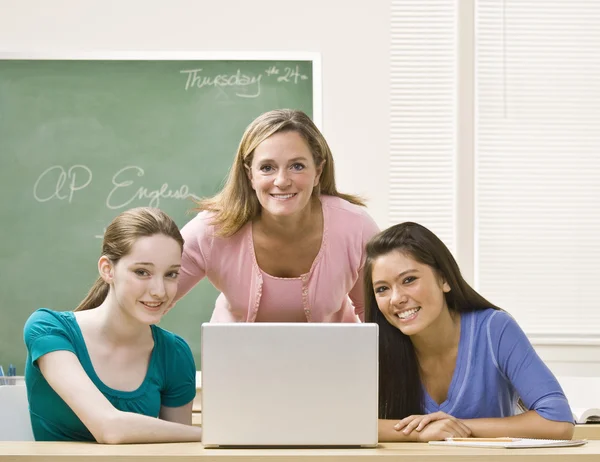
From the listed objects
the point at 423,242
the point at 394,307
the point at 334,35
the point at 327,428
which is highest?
the point at 334,35

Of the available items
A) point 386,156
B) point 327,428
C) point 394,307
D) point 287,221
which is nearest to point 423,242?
point 394,307

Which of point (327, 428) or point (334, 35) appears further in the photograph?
point (334, 35)

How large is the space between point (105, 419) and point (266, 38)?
6.07ft

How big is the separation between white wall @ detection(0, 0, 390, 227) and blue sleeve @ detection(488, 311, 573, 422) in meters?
1.20

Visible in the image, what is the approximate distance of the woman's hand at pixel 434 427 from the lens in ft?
5.15

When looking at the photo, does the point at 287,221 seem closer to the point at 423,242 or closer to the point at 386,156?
the point at 423,242

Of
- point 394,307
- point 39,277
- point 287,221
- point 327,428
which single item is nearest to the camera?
point 327,428

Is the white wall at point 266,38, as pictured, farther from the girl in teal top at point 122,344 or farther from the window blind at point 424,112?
the girl in teal top at point 122,344

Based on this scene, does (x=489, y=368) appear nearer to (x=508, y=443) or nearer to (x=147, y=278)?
(x=508, y=443)

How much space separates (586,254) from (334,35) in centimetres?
125

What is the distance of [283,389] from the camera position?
1.34m

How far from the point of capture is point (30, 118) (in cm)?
300

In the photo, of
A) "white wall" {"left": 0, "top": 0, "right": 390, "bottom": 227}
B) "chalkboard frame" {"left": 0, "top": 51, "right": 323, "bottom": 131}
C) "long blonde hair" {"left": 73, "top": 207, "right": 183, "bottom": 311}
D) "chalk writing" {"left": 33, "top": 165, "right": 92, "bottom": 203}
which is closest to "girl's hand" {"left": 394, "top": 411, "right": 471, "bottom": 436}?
"long blonde hair" {"left": 73, "top": 207, "right": 183, "bottom": 311}

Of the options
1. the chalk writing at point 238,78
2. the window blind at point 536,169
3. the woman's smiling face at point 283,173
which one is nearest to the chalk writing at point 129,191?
the chalk writing at point 238,78
